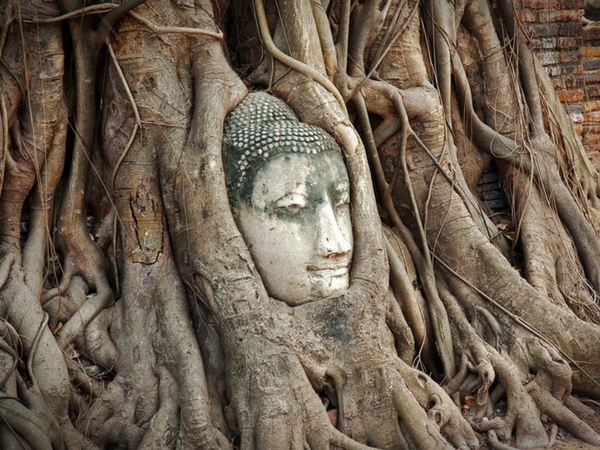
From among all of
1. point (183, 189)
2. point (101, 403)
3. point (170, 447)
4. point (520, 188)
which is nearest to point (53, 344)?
point (101, 403)

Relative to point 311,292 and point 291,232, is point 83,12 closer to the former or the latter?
point 291,232

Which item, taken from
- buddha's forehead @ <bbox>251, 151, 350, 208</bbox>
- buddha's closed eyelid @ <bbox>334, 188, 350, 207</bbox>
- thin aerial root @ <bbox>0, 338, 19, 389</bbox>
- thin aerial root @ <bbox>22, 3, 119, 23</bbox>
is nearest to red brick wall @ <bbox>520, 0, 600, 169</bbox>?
buddha's closed eyelid @ <bbox>334, 188, 350, 207</bbox>

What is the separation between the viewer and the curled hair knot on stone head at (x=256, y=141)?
3.63 m

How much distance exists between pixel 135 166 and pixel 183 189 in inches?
12.7

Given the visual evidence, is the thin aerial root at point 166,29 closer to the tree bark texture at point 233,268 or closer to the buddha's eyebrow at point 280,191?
the tree bark texture at point 233,268

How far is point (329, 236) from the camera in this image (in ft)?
11.8

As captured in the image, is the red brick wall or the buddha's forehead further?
the red brick wall

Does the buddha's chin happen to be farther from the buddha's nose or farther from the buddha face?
the buddha's nose

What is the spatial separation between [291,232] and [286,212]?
0.10 metres

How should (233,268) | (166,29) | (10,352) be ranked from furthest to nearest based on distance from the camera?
(166,29), (233,268), (10,352)

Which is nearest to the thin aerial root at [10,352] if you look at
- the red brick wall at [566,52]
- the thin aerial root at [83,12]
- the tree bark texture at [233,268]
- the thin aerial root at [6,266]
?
the tree bark texture at [233,268]

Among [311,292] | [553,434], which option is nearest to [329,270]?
[311,292]

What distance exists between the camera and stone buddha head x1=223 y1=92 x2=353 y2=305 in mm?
3600

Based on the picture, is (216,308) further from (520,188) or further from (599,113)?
(599,113)
